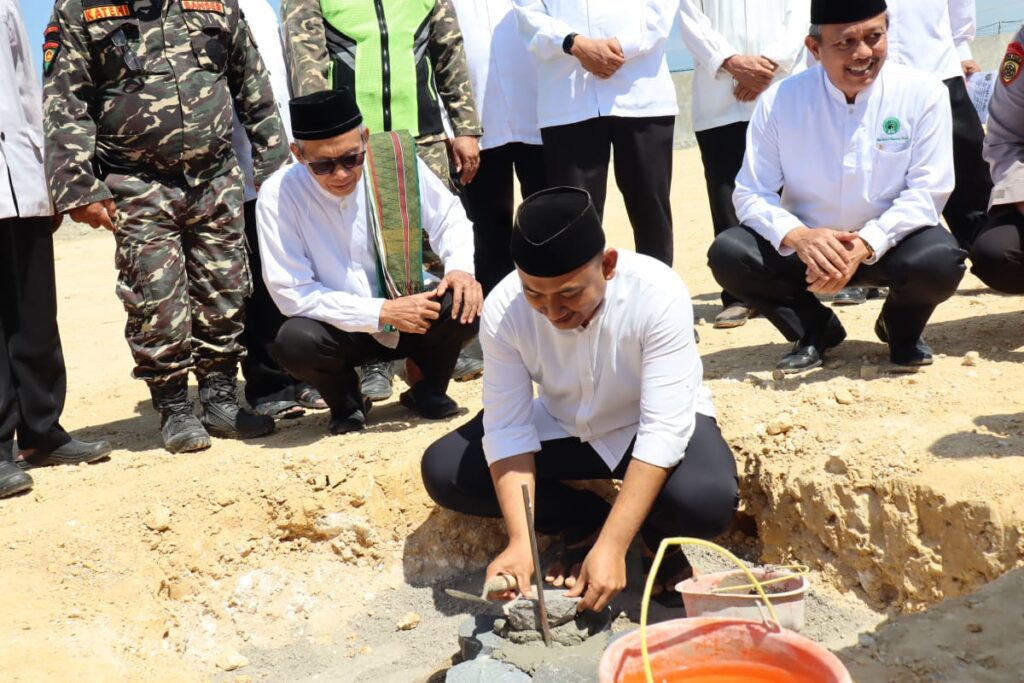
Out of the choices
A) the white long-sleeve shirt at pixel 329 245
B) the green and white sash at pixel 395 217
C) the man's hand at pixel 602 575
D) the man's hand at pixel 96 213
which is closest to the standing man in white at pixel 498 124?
the white long-sleeve shirt at pixel 329 245

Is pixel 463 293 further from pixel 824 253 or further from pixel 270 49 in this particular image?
pixel 270 49

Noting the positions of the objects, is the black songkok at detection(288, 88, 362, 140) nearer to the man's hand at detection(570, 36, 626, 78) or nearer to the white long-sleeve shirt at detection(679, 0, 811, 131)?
the man's hand at detection(570, 36, 626, 78)

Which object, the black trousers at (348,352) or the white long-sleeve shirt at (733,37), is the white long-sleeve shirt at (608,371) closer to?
the black trousers at (348,352)

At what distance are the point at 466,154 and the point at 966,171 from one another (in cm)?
262

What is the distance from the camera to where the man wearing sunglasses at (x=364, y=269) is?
4.50 meters

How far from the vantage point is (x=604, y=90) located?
5.07m

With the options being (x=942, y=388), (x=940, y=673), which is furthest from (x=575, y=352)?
(x=942, y=388)

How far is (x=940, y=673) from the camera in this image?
2.87 metres

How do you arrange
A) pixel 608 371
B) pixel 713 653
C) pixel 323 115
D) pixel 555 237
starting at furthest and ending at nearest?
pixel 323 115
pixel 608 371
pixel 555 237
pixel 713 653

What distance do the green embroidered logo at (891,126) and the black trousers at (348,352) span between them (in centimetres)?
190

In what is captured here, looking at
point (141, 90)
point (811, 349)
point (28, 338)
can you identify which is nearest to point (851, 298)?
point (811, 349)

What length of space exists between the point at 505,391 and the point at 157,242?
1.95 m

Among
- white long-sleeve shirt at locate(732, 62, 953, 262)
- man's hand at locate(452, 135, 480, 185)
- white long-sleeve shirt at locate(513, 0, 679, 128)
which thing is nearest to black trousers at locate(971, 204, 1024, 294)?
white long-sleeve shirt at locate(732, 62, 953, 262)

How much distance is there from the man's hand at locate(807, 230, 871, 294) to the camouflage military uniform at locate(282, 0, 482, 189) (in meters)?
1.77
